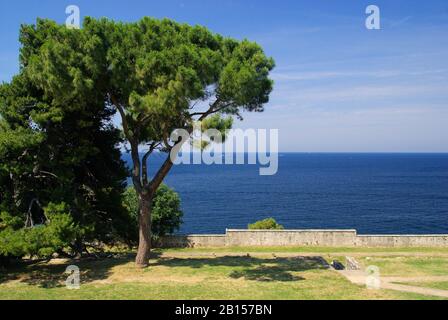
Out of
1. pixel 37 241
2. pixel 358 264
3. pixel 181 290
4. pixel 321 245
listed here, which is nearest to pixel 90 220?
pixel 37 241

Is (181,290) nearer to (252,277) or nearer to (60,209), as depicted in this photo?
(252,277)

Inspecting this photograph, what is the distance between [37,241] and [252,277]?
8268 mm

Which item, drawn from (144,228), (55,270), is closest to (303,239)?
(144,228)

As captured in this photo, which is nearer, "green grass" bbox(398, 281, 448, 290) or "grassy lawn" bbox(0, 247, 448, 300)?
"grassy lawn" bbox(0, 247, 448, 300)

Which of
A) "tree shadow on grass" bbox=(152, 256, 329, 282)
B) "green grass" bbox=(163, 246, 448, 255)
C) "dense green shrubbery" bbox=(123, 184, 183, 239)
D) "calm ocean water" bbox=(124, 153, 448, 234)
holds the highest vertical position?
"dense green shrubbery" bbox=(123, 184, 183, 239)

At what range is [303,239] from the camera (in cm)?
2650

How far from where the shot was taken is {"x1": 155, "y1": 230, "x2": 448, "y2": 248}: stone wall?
26.1 m

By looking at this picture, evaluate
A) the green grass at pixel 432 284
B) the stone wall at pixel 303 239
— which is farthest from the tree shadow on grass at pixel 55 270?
the green grass at pixel 432 284

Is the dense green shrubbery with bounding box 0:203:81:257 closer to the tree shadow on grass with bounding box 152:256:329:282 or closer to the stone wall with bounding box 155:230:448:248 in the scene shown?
the tree shadow on grass with bounding box 152:256:329:282

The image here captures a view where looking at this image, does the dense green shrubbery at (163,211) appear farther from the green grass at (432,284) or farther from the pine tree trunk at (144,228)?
the green grass at (432,284)

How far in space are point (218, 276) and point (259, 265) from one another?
3100mm

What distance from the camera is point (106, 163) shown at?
69.8ft

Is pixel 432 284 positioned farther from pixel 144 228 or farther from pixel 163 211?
pixel 163 211

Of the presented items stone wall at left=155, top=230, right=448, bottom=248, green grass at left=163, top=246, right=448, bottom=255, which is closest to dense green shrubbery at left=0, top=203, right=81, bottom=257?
green grass at left=163, top=246, right=448, bottom=255
